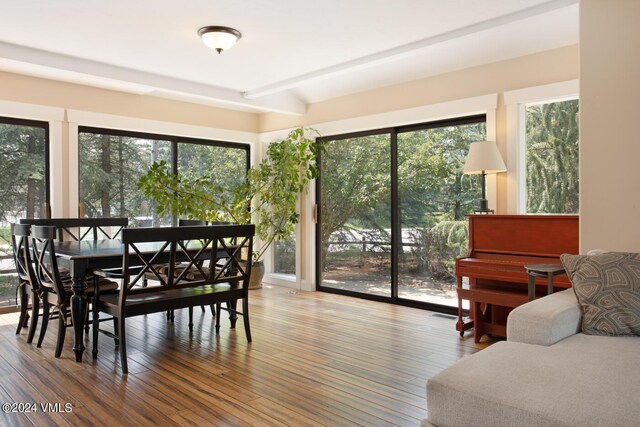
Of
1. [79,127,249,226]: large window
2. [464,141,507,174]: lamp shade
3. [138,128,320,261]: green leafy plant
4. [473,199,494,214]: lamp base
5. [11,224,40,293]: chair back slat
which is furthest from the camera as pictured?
[138,128,320,261]: green leafy plant

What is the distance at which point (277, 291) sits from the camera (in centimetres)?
600

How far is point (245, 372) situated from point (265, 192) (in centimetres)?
339

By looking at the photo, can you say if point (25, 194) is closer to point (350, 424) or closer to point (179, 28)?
point (179, 28)

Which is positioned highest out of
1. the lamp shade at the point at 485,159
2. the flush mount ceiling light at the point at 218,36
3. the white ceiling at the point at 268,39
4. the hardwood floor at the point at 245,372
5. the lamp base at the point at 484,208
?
the white ceiling at the point at 268,39

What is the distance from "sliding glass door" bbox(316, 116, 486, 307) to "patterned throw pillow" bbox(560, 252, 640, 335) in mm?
2139

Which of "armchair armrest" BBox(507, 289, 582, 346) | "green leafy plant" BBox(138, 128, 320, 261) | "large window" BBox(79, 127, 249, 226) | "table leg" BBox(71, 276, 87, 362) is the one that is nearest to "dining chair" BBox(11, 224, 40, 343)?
"table leg" BBox(71, 276, 87, 362)

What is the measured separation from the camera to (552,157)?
13.3 ft

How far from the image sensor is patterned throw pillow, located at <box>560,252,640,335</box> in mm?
2199

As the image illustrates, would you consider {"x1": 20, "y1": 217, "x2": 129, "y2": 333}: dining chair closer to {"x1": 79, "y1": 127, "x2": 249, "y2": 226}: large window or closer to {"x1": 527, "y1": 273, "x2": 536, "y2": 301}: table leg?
{"x1": 79, "y1": 127, "x2": 249, "y2": 226}: large window

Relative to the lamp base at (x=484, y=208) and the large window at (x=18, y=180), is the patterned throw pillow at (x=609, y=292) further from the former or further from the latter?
the large window at (x=18, y=180)

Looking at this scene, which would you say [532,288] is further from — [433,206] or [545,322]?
[433,206]

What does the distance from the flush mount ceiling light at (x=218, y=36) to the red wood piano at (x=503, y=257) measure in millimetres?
2375

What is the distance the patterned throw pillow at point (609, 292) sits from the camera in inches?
86.6

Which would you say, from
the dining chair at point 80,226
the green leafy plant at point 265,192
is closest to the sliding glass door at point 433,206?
the green leafy plant at point 265,192
